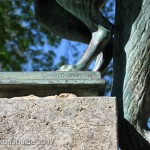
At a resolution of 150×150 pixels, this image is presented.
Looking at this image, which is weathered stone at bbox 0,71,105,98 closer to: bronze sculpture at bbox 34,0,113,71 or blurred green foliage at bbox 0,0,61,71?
bronze sculpture at bbox 34,0,113,71

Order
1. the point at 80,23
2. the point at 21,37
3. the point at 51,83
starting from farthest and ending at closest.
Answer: the point at 21,37 → the point at 80,23 → the point at 51,83

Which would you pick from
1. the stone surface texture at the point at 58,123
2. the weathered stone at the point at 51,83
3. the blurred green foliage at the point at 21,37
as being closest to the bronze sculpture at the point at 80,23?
the weathered stone at the point at 51,83

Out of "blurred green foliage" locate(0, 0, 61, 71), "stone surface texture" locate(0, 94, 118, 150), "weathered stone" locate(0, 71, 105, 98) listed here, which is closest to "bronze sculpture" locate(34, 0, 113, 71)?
"weathered stone" locate(0, 71, 105, 98)

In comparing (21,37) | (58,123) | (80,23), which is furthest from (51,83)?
(21,37)

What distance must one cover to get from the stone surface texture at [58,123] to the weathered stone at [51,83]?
10cm

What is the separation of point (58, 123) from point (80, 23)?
36.9 inches

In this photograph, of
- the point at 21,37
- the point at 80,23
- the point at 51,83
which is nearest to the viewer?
the point at 51,83

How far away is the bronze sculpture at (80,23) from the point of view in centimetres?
386

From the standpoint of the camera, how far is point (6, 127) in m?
3.42

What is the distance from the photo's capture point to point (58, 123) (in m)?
3.41

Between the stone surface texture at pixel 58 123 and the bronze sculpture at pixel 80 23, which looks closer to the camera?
the stone surface texture at pixel 58 123

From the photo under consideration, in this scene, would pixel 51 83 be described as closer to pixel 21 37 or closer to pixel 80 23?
pixel 80 23

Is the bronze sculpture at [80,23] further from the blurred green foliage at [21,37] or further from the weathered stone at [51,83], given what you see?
the blurred green foliage at [21,37]

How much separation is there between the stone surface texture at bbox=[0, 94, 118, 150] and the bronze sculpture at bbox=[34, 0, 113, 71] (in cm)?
36
